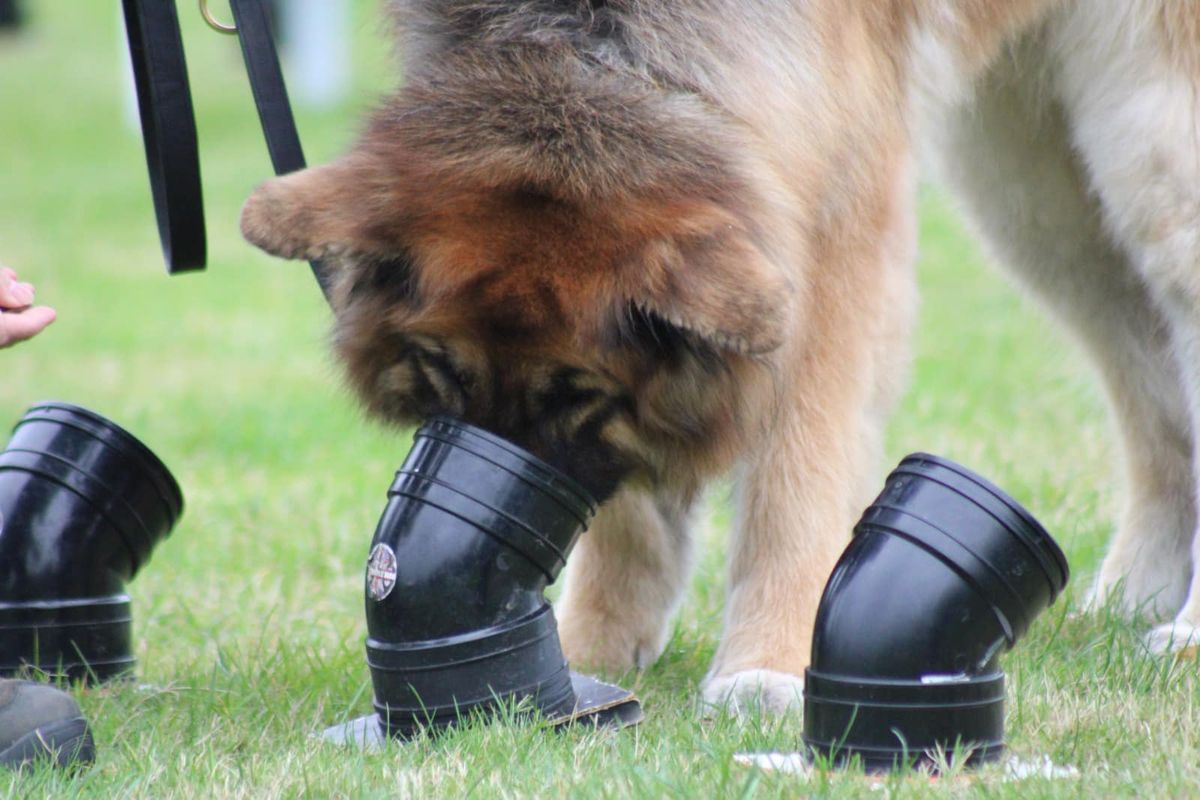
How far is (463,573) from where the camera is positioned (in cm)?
223

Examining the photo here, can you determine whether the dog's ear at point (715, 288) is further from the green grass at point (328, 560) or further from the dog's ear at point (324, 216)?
the green grass at point (328, 560)

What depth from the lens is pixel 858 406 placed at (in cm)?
291

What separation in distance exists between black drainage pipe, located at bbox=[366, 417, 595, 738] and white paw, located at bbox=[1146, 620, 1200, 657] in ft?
3.97

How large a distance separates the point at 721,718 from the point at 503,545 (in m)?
0.52

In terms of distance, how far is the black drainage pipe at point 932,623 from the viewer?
6.81ft

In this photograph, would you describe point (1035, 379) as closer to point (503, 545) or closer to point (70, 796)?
point (503, 545)

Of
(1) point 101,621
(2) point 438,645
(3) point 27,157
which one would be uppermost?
(2) point 438,645

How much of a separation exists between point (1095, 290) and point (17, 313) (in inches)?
98.4

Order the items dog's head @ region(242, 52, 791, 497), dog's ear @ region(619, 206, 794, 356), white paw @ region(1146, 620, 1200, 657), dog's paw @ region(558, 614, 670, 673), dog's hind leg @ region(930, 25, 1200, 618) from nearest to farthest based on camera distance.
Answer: dog's ear @ region(619, 206, 794, 356)
dog's head @ region(242, 52, 791, 497)
white paw @ region(1146, 620, 1200, 657)
dog's paw @ region(558, 614, 670, 673)
dog's hind leg @ region(930, 25, 1200, 618)

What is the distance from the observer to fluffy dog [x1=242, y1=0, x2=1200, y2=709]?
2.23m

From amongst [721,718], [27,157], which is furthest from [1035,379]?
[27,157]

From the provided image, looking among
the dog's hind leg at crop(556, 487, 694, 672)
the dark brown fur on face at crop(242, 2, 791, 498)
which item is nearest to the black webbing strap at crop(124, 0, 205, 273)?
the dark brown fur on face at crop(242, 2, 791, 498)

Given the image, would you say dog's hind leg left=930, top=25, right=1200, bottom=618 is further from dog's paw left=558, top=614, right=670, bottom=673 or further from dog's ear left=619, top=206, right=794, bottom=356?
dog's ear left=619, top=206, right=794, bottom=356

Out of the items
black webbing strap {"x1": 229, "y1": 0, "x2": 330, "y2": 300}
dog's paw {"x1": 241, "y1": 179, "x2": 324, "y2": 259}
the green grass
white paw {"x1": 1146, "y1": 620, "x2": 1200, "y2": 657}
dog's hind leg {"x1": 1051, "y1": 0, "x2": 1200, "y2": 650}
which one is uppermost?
dog's hind leg {"x1": 1051, "y1": 0, "x2": 1200, "y2": 650}
